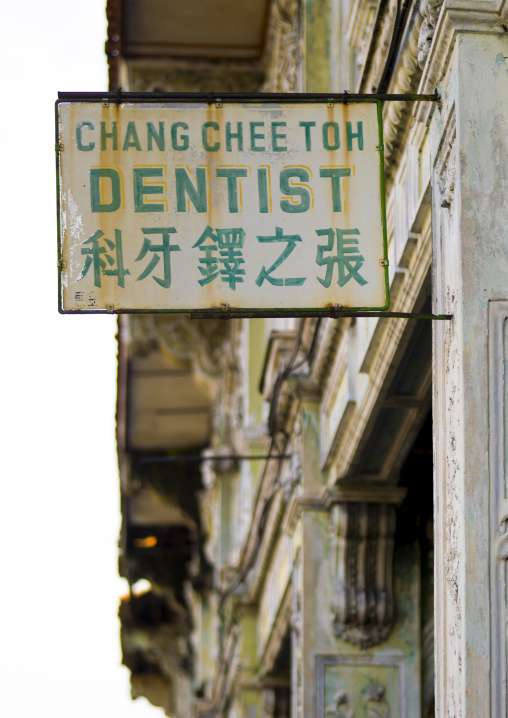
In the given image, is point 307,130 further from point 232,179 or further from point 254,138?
point 232,179

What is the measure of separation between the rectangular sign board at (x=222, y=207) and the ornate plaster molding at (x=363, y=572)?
3875mm

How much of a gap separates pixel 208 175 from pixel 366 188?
0.66 m

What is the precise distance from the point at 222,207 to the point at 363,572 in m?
4.21

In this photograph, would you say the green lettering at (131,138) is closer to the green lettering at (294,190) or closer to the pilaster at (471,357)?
the green lettering at (294,190)

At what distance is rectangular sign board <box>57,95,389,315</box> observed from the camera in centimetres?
541

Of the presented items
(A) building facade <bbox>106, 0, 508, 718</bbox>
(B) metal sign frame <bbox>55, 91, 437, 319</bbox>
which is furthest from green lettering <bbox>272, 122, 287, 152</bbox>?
(A) building facade <bbox>106, 0, 508, 718</bbox>

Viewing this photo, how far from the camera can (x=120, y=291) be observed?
543 cm

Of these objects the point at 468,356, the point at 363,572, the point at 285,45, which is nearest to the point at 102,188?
the point at 468,356

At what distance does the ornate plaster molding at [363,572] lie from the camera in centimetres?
898

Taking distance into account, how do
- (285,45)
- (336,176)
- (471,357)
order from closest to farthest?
(471,357) < (336,176) < (285,45)

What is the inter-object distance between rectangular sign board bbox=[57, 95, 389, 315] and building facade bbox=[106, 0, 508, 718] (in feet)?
1.17

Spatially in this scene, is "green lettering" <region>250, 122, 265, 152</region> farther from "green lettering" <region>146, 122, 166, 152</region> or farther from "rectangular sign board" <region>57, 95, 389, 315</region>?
"green lettering" <region>146, 122, 166, 152</region>

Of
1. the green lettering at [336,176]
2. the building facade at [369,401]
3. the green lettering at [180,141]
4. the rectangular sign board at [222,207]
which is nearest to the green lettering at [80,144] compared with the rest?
the rectangular sign board at [222,207]

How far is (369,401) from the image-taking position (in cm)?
788
